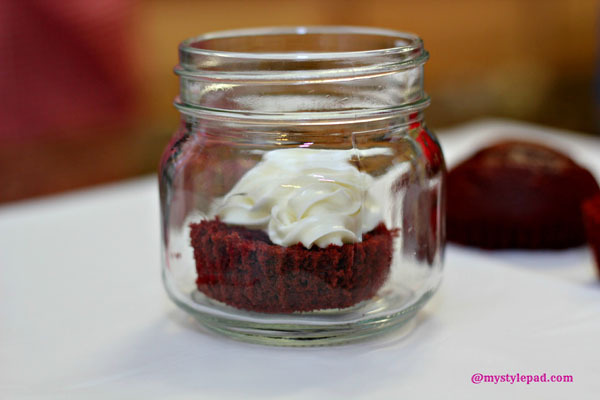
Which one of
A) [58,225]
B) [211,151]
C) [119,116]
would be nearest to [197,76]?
[211,151]

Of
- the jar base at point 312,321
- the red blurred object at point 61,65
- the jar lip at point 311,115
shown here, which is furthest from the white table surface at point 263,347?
the red blurred object at point 61,65

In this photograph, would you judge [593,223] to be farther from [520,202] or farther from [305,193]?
[305,193]

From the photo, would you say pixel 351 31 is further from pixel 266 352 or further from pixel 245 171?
pixel 266 352

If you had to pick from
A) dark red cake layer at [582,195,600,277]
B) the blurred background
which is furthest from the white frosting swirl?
the blurred background

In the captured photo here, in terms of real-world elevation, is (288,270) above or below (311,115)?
below

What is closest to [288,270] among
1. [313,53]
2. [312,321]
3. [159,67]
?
[312,321]
